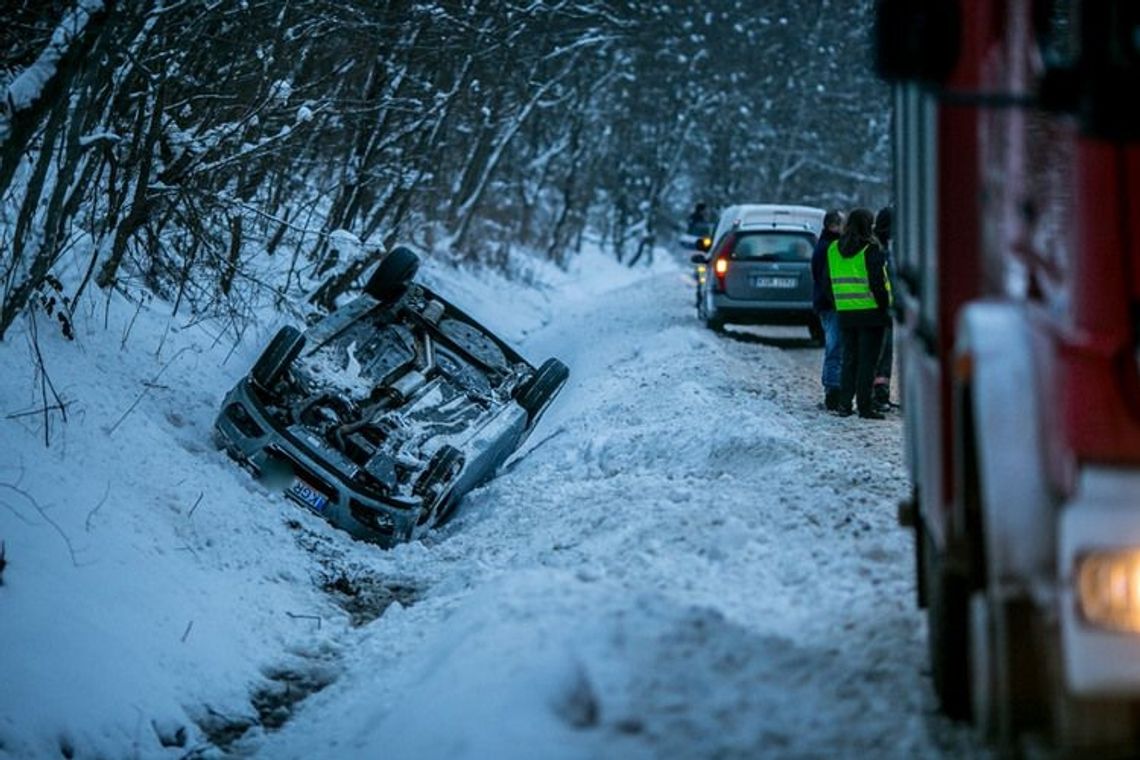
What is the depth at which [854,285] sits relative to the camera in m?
14.8

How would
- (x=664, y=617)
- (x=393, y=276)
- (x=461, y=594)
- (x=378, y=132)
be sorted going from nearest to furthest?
(x=664, y=617) < (x=461, y=594) < (x=393, y=276) < (x=378, y=132)

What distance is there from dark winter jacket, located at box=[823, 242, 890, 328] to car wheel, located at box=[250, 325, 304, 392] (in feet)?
15.7

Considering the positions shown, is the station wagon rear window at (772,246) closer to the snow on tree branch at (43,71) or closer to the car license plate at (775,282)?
the car license plate at (775,282)

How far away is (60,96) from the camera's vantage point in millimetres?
9555

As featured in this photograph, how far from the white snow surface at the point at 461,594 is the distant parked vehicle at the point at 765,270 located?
7.62 metres

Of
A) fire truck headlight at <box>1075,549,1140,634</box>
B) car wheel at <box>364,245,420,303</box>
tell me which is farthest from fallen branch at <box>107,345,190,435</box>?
fire truck headlight at <box>1075,549,1140,634</box>

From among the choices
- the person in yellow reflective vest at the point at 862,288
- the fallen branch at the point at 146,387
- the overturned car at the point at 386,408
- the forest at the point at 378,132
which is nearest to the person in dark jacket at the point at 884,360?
the person in yellow reflective vest at the point at 862,288

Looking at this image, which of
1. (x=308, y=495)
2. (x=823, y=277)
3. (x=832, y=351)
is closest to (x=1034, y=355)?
(x=308, y=495)

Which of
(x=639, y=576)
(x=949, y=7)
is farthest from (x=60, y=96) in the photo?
(x=949, y=7)

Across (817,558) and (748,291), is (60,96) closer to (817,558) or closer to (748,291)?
(817,558)

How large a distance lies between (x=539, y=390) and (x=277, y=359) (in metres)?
1.98

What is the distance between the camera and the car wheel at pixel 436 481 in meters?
12.0

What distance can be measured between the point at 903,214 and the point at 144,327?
913cm

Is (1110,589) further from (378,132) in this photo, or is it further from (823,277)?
(378,132)
